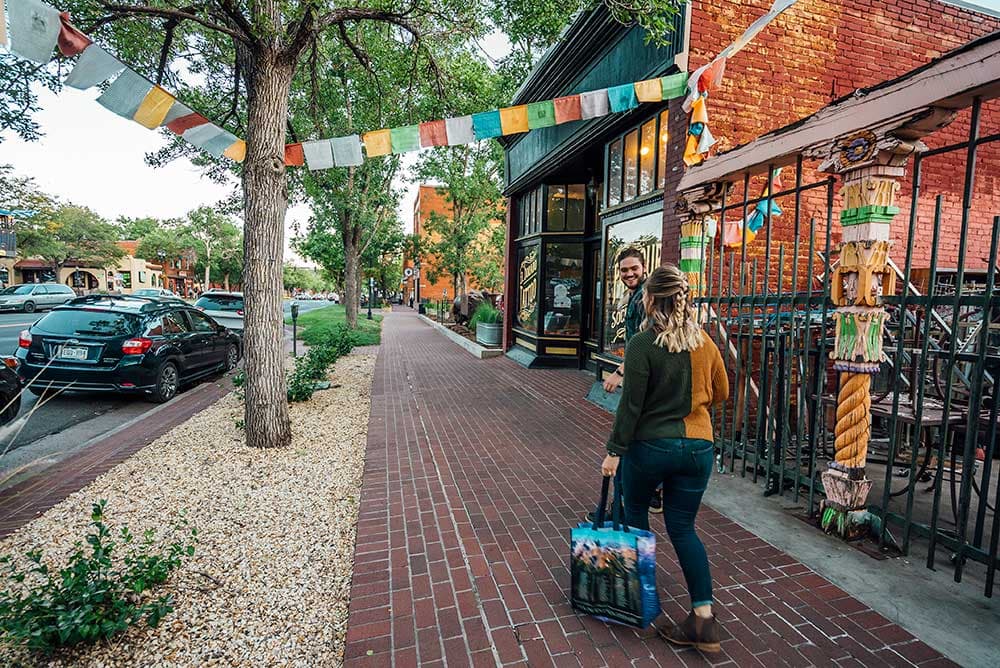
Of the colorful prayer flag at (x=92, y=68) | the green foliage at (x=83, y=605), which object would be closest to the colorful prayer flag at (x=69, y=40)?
the colorful prayer flag at (x=92, y=68)

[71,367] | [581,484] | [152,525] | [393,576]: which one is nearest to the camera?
[393,576]

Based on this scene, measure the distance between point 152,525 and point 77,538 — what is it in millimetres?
434

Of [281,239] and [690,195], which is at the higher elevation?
[690,195]

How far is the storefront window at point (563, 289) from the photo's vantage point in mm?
10812

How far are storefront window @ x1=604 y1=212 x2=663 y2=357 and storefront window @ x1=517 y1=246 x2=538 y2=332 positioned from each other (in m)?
2.95

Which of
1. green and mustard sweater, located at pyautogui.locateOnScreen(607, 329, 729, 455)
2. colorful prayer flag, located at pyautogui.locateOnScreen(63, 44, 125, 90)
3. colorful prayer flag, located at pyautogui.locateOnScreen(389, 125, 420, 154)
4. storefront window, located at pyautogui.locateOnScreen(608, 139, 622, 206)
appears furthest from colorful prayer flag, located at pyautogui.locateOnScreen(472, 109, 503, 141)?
green and mustard sweater, located at pyautogui.locateOnScreen(607, 329, 729, 455)

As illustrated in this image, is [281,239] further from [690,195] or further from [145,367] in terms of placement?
[690,195]

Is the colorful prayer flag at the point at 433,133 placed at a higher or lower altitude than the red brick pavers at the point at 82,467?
higher

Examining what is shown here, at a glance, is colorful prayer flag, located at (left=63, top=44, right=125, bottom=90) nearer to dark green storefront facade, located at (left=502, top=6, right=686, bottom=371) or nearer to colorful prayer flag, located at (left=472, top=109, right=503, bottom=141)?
colorful prayer flag, located at (left=472, top=109, right=503, bottom=141)

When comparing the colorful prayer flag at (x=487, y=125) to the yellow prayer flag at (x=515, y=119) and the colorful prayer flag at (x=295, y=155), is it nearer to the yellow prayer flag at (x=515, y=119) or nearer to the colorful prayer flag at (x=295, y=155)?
the yellow prayer flag at (x=515, y=119)

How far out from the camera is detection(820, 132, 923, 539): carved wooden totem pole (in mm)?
3123

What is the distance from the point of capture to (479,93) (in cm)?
795

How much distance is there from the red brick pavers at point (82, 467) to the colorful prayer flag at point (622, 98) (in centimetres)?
668

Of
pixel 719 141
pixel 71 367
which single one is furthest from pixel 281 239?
pixel 719 141
